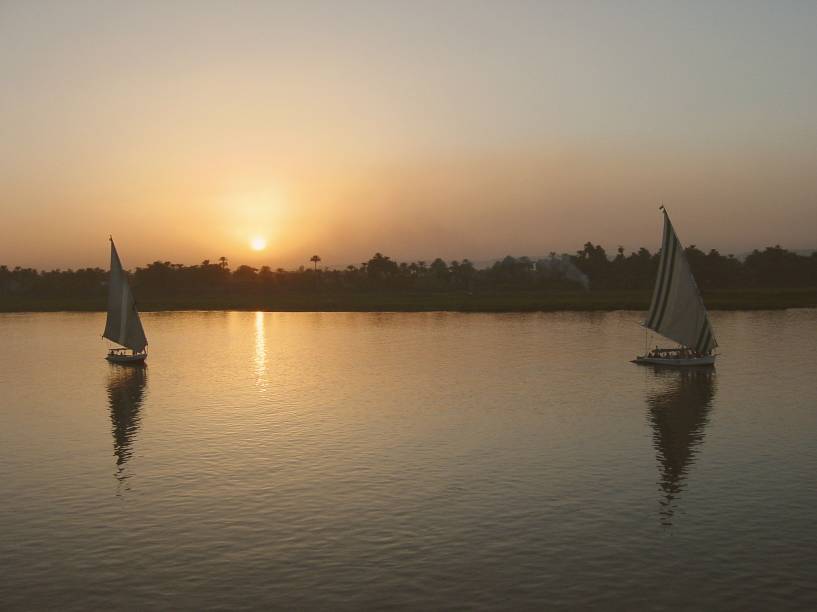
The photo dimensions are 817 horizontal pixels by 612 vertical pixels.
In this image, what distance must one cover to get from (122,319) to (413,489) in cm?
5955

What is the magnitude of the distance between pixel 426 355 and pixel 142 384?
32.6 metres

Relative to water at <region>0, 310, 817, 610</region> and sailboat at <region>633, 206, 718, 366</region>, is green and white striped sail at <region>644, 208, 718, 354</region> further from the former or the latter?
water at <region>0, 310, 817, 610</region>

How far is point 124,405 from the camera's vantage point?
61.0m

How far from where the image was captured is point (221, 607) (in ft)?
74.4

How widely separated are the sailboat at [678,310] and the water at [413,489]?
8.16ft

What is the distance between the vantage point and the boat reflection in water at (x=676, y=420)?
3569 centimetres

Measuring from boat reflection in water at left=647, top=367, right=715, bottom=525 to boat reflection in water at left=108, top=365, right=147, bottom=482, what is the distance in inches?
982

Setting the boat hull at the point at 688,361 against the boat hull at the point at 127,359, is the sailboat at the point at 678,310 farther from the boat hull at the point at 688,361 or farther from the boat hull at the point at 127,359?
the boat hull at the point at 127,359

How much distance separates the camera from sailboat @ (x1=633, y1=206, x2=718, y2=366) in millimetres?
72500

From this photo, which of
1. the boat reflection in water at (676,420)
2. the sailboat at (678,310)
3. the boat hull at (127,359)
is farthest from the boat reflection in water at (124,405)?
the sailboat at (678,310)

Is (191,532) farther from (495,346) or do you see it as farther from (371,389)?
(495,346)

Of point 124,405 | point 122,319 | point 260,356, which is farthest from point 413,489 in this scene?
point 260,356

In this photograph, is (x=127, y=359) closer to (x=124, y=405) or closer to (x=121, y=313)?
(x=121, y=313)

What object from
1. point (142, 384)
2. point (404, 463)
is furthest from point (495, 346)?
point (404, 463)
